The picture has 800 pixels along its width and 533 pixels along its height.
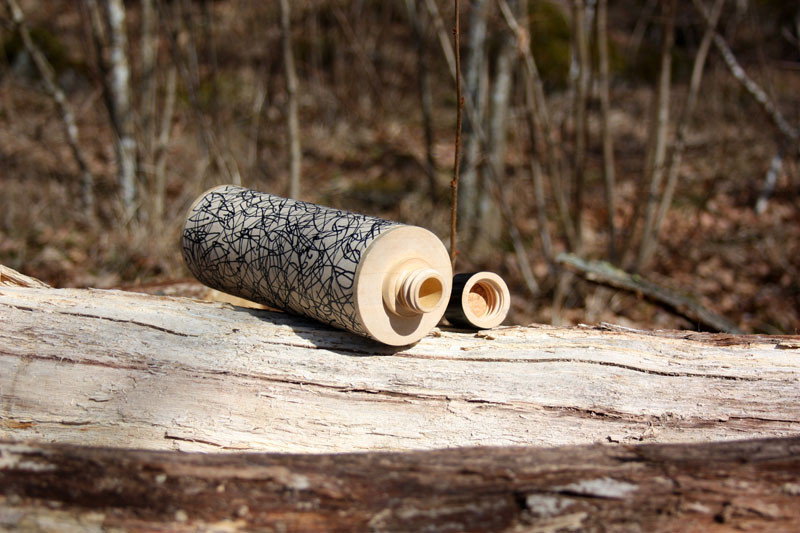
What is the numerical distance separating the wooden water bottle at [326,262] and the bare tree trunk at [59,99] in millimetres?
3759

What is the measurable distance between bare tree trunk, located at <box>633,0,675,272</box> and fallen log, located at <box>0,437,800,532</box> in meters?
3.26

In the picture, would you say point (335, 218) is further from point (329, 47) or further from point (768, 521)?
point (329, 47)

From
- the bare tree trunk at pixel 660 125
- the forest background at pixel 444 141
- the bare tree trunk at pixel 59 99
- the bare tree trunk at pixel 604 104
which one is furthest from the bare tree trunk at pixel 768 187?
the bare tree trunk at pixel 59 99

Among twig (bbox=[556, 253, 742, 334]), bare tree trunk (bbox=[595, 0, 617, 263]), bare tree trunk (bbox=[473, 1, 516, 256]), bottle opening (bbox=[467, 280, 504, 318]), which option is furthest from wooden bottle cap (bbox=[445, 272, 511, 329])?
bare tree trunk (bbox=[473, 1, 516, 256])

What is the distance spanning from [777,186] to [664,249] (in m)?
1.90

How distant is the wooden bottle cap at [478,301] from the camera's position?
2523 millimetres

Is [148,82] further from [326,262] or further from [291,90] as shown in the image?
[326,262]

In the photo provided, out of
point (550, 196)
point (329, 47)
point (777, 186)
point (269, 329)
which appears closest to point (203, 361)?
point (269, 329)

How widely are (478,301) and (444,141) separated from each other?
6070mm

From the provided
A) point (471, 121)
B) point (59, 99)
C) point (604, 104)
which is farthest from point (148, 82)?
point (604, 104)

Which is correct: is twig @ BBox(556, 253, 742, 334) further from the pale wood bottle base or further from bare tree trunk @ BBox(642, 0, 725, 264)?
bare tree trunk @ BBox(642, 0, 725, 264)

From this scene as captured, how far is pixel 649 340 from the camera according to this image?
2.46 meters

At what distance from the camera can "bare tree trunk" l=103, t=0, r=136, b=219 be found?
17.1 feet

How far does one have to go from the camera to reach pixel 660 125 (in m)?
4.52
